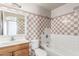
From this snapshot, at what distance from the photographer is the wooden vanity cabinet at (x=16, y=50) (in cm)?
102

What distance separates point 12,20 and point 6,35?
288mm

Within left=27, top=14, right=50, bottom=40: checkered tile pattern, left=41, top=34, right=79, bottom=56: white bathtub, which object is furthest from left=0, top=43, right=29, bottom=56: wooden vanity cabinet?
left=41, top=34, right=79, bottom=56: white bathtub

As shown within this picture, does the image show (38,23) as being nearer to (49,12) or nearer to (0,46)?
(49,12)

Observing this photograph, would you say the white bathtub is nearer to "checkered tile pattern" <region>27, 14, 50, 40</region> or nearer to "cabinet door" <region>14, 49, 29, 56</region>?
"checkered tile pattern" <region>27, 14, 50, 40</region>

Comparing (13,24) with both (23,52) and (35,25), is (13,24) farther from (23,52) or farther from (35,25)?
(23,52)

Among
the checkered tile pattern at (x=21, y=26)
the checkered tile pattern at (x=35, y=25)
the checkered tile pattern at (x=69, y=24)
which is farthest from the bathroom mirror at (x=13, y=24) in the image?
the checkered tile pattern at (x=69, y=24)

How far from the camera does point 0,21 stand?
1238 mm

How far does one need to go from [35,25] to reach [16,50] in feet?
1.71

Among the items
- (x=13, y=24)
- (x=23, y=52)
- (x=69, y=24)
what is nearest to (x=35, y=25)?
(x=13, y=24)

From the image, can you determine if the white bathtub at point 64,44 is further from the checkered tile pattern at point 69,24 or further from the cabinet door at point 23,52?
the cabinet door at point 23,52

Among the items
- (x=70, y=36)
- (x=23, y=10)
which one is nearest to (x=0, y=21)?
(x=23, y=10)

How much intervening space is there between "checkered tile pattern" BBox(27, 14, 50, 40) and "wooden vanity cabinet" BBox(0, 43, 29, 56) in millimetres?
188

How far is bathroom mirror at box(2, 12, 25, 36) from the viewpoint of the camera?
1.24 metres

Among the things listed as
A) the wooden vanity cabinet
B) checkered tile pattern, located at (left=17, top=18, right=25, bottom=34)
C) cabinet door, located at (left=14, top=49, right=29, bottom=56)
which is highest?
checkered tile pattern, located at (left=17, top=18, right=25, bottom=34)
